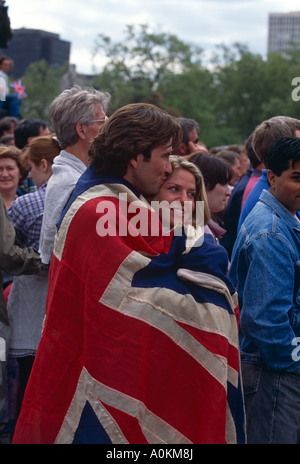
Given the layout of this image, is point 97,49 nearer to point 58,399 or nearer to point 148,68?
point 148,68

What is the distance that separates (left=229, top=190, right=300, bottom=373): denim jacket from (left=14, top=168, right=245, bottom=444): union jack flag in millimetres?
358

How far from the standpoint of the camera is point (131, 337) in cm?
267

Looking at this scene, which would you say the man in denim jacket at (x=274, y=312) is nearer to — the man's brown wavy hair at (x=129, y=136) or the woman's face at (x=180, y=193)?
the woman's face at (x=180, y=193)

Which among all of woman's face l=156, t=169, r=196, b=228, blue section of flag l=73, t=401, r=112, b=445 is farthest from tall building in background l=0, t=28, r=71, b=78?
blue section of flag l=73, t=401, r=112, b=445

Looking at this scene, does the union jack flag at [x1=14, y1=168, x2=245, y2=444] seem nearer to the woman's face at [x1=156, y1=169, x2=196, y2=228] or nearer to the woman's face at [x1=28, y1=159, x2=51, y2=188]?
the woman's face at [x1=156, y1=169, x2=196, y2=228]

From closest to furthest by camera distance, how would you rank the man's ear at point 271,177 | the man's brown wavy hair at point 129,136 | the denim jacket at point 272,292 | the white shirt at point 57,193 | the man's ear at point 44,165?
the man's brown wavy hair at point 129,136 → the denim jacket at point 272,292 → the man's ear at point 271,177 → the white shirt at point 57,193 → the man's ear at point 44,165

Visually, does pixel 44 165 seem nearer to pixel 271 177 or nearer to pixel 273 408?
pixel 271 177

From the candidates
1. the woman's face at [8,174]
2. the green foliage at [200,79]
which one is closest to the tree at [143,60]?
the green foliage at [200,79]

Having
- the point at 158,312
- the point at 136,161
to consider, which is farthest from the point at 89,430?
the point at 136,161

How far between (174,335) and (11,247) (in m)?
1.59

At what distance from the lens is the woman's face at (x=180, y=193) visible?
342 cm

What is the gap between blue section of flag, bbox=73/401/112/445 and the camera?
271 cm

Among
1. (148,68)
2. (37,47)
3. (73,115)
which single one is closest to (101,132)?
(73,115)

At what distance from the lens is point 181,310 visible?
107 inches
